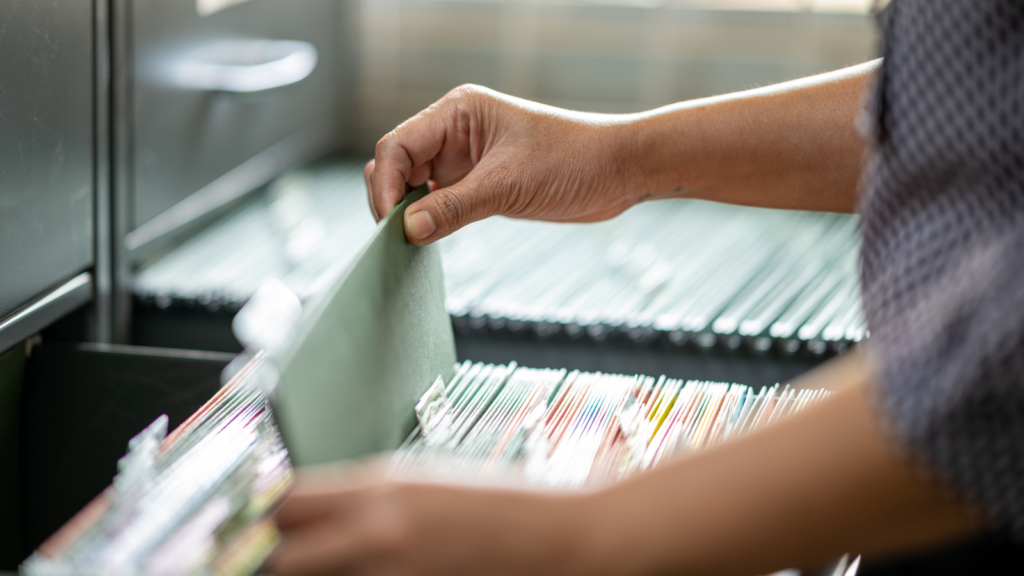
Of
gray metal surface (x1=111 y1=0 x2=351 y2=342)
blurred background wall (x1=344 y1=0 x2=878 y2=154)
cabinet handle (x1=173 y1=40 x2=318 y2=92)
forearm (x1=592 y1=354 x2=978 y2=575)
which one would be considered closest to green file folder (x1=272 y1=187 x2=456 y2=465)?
forearm (x1=592 y1=354 x2=978 y2=575)

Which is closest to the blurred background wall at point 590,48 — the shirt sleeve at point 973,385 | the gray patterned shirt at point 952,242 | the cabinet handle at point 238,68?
the cabinet handle at point 238,68

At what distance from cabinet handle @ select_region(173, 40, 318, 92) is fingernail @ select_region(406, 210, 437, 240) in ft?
2.03

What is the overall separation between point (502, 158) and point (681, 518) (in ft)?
1.37

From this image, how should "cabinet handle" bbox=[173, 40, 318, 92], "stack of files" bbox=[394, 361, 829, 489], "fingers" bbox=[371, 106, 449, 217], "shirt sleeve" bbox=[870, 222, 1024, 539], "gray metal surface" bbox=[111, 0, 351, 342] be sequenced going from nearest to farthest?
1. "shirt sleeve" bbox=[870, 222, 1024, 539]
2. "stack of files" bbox=[394, 361, 829, 489]
3. "fingers" bbox=[371, 106, 449, 217]
4. "gray metal surface" bbox=[111, 0, 351, 342]
5. "cabinet handle" bbox=[173, 40, 318, 92]

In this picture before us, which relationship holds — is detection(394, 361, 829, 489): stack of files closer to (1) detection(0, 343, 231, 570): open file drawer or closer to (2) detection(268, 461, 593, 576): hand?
(2) detection(268, 461, 593, 576): hand

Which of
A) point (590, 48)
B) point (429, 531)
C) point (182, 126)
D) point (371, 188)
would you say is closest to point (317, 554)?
point (429, 531)

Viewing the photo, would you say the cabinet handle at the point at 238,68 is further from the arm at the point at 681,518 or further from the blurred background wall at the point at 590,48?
the arm at the point at 681,518

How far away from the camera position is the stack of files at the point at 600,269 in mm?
1021

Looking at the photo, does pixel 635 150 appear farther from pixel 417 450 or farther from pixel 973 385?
pixel 973 385

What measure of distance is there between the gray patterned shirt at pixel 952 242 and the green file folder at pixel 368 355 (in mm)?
274

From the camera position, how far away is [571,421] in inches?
25.8

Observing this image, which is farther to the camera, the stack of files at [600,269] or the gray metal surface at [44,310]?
the stack of files at [600,269]

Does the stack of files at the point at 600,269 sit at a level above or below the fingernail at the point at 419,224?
below

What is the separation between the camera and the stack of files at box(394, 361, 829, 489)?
1.94 feet
